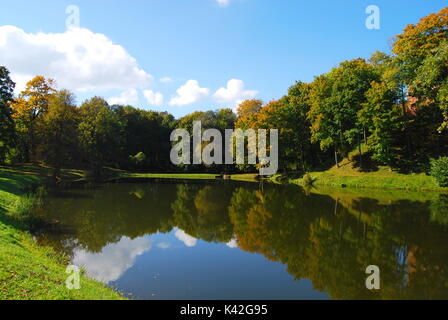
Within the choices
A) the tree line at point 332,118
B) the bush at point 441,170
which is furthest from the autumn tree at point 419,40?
the bush at point 441,170

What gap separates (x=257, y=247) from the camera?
13086 mm

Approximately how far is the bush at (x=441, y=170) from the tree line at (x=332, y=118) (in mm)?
3353

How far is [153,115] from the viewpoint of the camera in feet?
257

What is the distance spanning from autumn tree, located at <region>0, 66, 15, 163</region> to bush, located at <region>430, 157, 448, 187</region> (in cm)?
4387

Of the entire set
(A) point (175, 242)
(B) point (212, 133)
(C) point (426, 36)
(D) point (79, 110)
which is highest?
(C) point (426, 36)

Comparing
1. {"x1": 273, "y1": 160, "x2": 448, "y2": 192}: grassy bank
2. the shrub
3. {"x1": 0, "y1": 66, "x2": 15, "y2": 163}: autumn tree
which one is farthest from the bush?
{"x1": 0, "y1": 66, "x2": 15, "y2": 163}: autumn tree

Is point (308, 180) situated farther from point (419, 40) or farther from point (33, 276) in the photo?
point (33, 276)


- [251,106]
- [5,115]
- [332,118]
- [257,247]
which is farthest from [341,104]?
[5,115]

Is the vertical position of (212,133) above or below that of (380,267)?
above

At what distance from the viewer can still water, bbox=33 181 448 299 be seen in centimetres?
875

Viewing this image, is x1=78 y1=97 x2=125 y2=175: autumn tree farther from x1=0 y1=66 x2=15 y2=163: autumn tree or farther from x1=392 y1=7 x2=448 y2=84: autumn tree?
x1=392 y1=7 x2=448 y2=84: autumn tree

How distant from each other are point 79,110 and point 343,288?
193 feet
